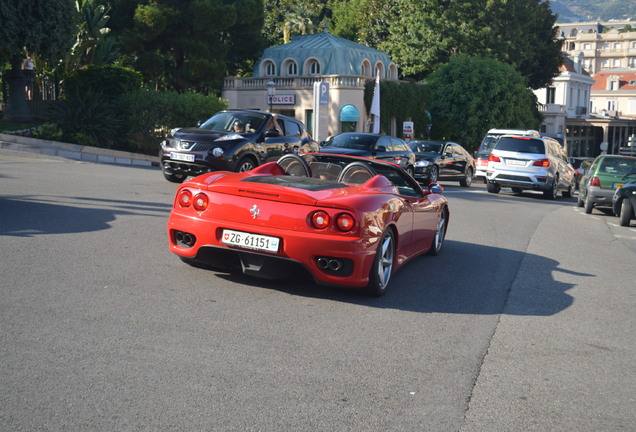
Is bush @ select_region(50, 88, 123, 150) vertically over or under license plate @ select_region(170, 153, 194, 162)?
over

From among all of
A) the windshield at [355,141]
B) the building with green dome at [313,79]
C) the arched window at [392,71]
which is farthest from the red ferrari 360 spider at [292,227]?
the arched window at [392,71]

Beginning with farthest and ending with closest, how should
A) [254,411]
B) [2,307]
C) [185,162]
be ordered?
1. [185,162]
2. [2,307]
3. [254,411]

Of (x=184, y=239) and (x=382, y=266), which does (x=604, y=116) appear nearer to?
(x=382, y=266)

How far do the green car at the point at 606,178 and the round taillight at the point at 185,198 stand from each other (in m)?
13.8

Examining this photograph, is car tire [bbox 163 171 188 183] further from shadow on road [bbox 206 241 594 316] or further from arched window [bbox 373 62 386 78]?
arched window [bbox 373 62 386 78]

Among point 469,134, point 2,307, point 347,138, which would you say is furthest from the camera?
point 469,134

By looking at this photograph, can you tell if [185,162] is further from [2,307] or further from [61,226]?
[2,307]

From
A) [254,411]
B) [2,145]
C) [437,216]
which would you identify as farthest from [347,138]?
[254,411]

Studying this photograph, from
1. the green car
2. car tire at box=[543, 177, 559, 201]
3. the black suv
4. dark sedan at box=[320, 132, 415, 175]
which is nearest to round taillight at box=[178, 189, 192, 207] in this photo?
the black suv

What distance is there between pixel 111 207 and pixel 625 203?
35.2 ft

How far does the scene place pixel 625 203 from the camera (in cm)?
1617

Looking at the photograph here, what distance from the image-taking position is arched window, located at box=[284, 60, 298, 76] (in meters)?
56.8

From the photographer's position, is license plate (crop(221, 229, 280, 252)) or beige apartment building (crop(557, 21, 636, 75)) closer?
license plate (crop(221, 229, 280, 252))

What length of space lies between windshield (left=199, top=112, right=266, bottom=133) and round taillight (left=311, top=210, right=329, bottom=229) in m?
10.0
